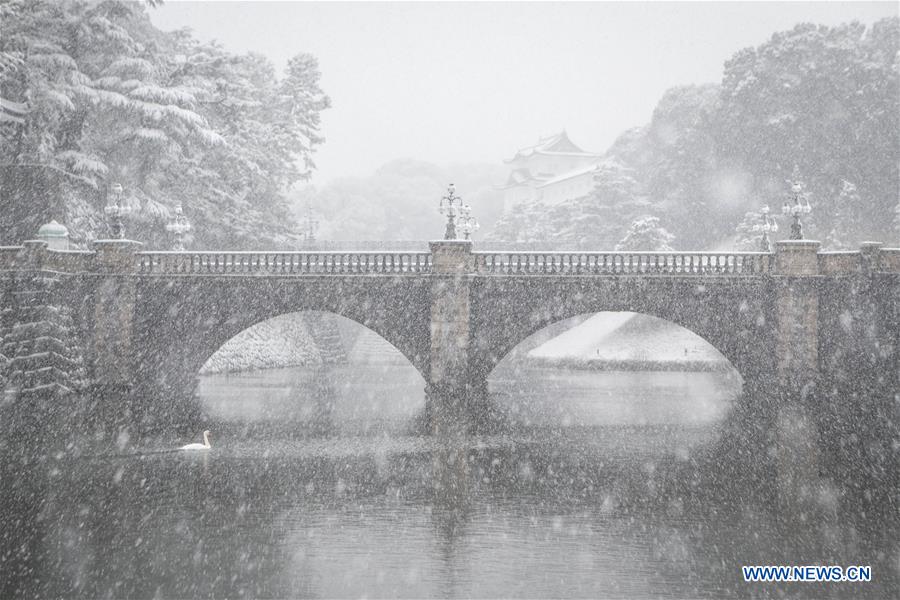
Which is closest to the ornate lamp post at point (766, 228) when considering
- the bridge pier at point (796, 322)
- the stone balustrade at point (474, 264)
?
the bridge pier at point (796, 322)

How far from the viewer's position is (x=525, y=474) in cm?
1714

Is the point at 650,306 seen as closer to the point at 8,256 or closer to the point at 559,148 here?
the point at 8,256

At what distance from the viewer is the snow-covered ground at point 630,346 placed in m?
41.6

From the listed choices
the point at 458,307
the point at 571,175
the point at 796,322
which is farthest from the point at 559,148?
the point at 458,307

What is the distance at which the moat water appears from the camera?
10945mm

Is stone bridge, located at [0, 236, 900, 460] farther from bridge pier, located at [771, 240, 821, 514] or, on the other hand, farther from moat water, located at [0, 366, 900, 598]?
moat water, located at [0, 366, 900, 598]

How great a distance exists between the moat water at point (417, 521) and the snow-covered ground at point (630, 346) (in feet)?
63.5

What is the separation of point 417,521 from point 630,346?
3212 centimetres

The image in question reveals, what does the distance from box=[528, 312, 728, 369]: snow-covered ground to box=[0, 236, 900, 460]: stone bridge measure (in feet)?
49.4

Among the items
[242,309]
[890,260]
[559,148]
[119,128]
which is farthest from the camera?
[559,148]

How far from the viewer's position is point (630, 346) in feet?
144

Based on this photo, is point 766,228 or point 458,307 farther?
point 766,228

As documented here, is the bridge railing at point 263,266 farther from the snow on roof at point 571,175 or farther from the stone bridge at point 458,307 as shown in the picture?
the snow on roof at point 571,175

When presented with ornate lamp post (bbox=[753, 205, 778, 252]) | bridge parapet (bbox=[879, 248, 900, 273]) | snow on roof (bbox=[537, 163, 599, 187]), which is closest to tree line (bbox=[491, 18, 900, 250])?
ornate lamp post (bbox=[753, 205, 778, 252])
